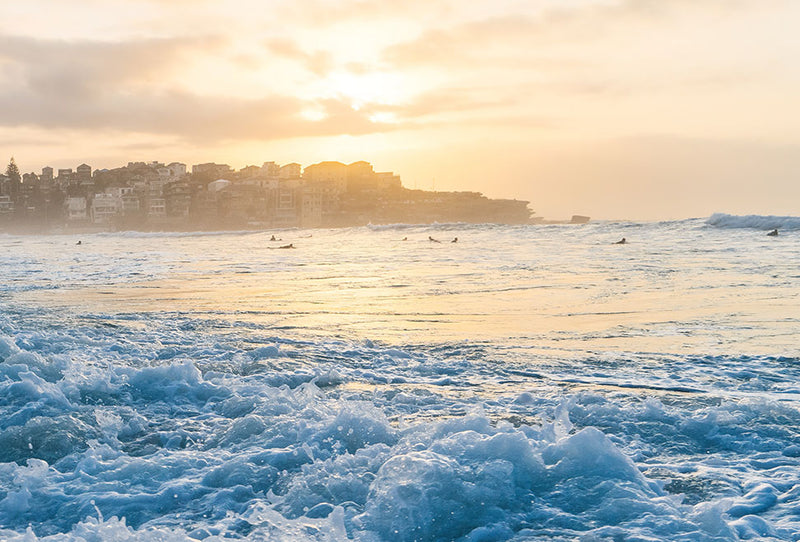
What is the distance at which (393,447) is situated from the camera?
443cm

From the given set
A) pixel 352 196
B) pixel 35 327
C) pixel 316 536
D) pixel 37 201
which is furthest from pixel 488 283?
pixel 37 201

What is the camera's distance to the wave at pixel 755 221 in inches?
1660

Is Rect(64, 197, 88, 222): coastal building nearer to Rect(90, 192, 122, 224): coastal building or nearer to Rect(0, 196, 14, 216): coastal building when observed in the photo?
Rect(90, 192, 122, 224): coastal building

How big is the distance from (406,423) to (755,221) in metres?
47.2

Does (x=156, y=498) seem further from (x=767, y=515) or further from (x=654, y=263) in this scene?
(x=654, y=263)

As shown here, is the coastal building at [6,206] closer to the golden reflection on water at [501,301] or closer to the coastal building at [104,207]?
the coastal building at [104,207]

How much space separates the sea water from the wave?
34631 mm

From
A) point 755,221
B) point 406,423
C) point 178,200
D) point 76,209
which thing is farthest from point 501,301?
point 76,209

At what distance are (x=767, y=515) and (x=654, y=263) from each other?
19882mm

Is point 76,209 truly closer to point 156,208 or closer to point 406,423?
point 156,208

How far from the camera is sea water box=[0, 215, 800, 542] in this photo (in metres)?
3.57

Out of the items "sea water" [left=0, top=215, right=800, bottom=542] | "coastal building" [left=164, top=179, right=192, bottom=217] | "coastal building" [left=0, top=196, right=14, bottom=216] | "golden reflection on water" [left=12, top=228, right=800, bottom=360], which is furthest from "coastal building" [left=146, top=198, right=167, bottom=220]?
"sea water" [left=0, top=215, right=800, bottom=542]

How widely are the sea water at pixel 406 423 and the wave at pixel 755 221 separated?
34631 millimetres

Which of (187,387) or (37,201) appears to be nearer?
(187,387)
